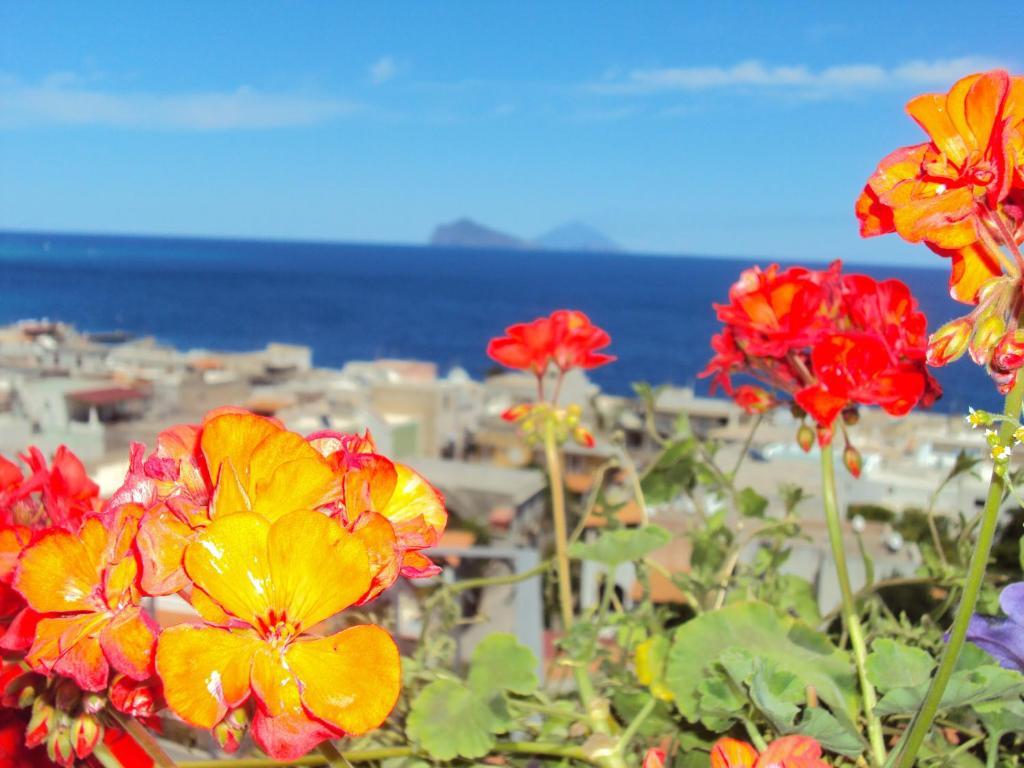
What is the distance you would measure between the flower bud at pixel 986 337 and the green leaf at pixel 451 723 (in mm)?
349

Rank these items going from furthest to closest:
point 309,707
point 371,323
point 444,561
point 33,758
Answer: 1. point 371,323
2. point 444,561
3. point 33,758
4. point 309,707

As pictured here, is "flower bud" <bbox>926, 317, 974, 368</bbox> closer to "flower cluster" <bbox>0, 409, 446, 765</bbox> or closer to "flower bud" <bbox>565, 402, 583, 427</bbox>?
"flower cluster" <bbox>0, 409, 446, 765</bbox>

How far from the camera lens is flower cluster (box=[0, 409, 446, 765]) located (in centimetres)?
31

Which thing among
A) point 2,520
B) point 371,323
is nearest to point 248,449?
point 2,520

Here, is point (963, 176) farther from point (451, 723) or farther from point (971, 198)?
point (451, 723)

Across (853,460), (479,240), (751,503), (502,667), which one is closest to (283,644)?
(502,667)

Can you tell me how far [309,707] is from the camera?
1.03 feet

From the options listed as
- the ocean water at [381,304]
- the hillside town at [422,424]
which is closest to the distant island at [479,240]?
the ocean water at [381,304]

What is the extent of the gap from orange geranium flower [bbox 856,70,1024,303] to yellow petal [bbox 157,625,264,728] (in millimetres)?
315

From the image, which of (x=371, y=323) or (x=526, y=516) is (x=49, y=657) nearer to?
(x=526, y=516)

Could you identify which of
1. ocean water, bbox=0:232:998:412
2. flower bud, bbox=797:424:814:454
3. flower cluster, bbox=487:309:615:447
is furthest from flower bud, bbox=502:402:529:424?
ocean water, bbox=0:232:998:412

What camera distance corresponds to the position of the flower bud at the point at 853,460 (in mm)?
648

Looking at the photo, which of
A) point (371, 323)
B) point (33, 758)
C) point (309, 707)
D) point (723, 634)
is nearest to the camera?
point (309, 707)

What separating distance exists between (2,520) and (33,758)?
12 cm
